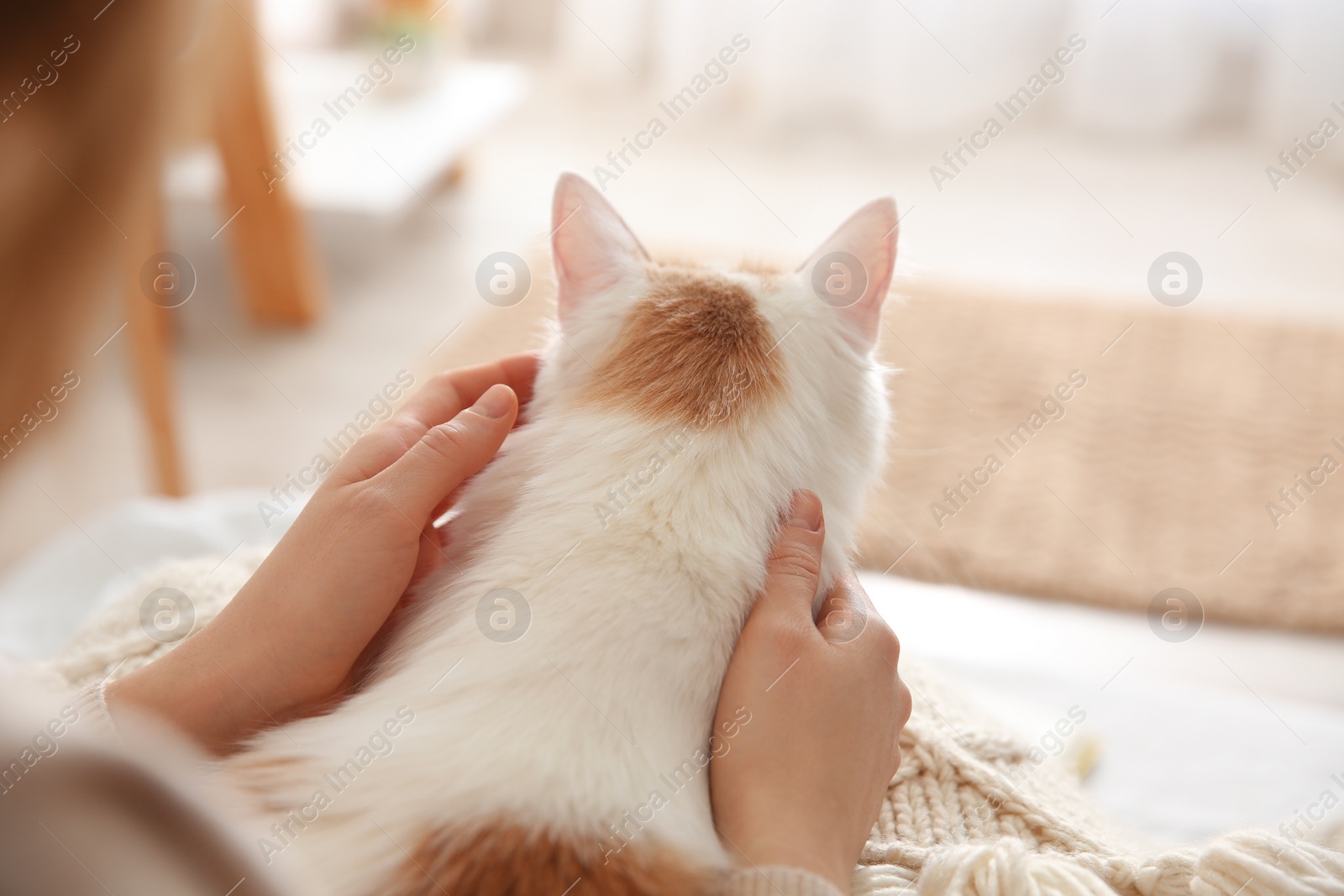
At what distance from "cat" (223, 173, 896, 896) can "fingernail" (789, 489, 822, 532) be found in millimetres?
16

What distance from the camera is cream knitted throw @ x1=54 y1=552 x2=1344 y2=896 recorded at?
23.1 inches

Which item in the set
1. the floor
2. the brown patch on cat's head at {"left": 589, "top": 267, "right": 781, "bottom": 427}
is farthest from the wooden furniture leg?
the brown patch on cat's head at {"left": 589, "top": 267, "right": 781, "bottom": 427}

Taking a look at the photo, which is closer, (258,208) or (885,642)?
(885,642)

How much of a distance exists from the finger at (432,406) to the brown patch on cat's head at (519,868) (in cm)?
34

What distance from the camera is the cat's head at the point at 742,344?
0.73m

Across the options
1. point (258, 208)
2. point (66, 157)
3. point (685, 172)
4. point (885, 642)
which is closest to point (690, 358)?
point (885, 642)

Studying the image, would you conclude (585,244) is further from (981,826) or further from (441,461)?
(981,826)

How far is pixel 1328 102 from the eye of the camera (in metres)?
3.49

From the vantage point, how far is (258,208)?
2.45m

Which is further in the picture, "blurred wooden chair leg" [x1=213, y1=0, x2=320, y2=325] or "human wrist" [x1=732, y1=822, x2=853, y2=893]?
"blurred wooden chair leg" [x1=213, y1=0, x2=320, y2=325]

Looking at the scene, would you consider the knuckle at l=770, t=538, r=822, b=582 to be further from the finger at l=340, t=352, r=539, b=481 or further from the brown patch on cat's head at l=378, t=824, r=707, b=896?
the finger at l=340, t=352, r=539, b=481

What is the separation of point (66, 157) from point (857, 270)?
68 cm

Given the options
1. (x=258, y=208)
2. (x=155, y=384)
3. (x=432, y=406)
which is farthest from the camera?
(x=258, y=208)

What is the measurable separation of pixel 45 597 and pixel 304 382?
142 centimetres
